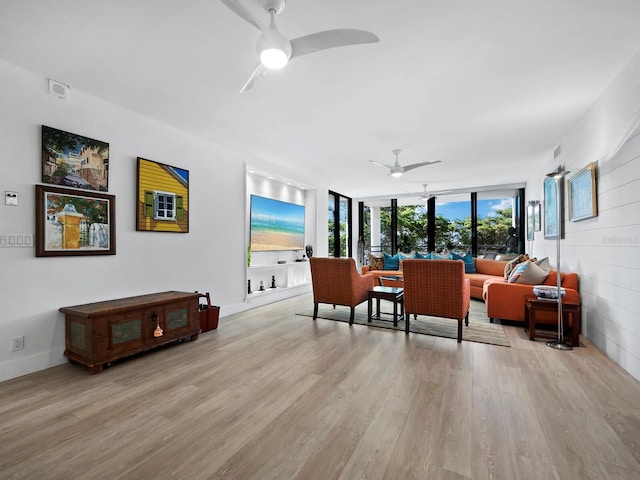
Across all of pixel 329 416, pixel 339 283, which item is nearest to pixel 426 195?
pixel 339 283

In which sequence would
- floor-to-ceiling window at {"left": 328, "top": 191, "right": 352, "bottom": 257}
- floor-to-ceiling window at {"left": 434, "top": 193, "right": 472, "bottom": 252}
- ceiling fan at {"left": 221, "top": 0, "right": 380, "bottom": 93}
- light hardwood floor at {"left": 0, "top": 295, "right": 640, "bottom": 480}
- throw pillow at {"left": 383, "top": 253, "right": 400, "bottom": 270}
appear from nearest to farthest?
light hardwood floor at {"left": 0, "top": 295, "right": 640, "bottom": 480}
ceiling fan at {"left": 221, "top": 0, "right": 380, "bottom": 93}
throw pillow at {"left": 383, "top": 253, "right": 400, "bottom": 270}
floor-to-ceiling window at {"left": 434, "top": 193, "right": 472, "bottom": 252}
floor-to-ceiling window at {"left": 328, "top": 191, "right": 352, "bottom": 257}

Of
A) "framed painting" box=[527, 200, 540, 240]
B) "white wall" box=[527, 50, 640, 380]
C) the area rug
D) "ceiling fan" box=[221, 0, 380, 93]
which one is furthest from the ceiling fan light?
"framed painting" box=[527, 200, 540, 240]

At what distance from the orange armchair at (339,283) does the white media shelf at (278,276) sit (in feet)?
4.61

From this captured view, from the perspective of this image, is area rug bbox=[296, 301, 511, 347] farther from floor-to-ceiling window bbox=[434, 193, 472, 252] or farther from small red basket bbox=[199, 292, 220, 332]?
floor-to-ceiling window bbox=[434, 193, 472, 252]

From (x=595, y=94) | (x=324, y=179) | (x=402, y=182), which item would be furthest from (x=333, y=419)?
(x=402, y=182)

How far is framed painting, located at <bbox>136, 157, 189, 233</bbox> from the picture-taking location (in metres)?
3.51

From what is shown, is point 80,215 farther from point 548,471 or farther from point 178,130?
point 548,471

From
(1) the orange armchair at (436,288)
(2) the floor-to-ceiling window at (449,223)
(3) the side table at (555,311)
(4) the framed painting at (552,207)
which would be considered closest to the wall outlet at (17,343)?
(1) the orange armchair at (436,288)

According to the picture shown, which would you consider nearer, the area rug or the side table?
the side table

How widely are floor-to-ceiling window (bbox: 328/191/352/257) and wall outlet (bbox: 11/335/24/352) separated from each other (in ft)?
20.9

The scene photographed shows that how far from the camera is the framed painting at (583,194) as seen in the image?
10.3 feet

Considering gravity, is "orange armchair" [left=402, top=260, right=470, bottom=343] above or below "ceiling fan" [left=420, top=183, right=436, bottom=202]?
below

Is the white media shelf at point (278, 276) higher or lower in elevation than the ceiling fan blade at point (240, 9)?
lower

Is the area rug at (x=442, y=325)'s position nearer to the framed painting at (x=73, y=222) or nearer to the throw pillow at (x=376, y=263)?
the throw pillow at (x=376, y=263)
